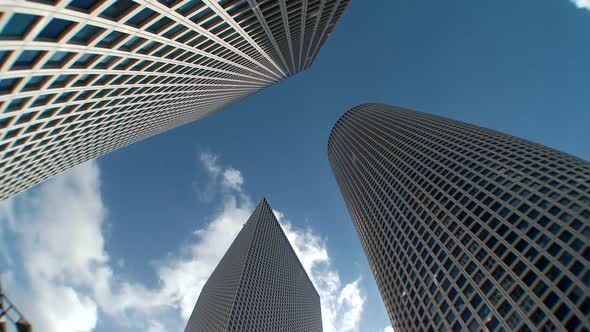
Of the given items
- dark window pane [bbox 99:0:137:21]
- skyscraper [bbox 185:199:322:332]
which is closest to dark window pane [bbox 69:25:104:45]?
dark window pane [bbox 99:0:137:21]

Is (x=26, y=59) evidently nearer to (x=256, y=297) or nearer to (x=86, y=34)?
(x=86, y=34)

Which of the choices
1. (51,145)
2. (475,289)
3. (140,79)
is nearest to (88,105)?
(140,79)

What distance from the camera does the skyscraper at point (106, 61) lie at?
837 inches

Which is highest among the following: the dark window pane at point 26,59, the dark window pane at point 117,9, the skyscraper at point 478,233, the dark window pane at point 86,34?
the dark window pane at point 117,9

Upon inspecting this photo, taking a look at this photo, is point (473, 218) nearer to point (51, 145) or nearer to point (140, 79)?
point (140, 79)

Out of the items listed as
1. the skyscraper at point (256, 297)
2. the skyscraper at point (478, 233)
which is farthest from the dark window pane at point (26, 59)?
the skyscraper at point (256, 297)

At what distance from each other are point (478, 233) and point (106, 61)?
6115cm

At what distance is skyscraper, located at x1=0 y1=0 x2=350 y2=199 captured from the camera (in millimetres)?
21250

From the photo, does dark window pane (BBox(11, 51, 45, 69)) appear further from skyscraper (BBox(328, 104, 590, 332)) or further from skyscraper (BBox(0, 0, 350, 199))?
skyscraper (BBox(328, 104, 590, 332))

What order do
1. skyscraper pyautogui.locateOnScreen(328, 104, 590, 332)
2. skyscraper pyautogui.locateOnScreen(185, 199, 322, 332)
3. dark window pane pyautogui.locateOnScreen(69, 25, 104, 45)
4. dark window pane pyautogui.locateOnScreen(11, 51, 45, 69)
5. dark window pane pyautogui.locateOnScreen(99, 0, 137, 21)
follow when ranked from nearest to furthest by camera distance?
dark window pane pyautogui.locateOnScreen(11, 51, 45, 69)
dark window pane pyautogui.locateOnScreen(99, 0, 137, 21)
dark window pane pyautogui.locateOnScreen(69, 25, 104, 45)
skyscraper pyautogui.locateOnScreen(328, 104, 590, 332)
skyscraper pyautogui.locateOnScreen(185, 199, 322, 332)

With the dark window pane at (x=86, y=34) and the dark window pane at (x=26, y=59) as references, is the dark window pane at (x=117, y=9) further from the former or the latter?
the dark window pane at (x=26, y=59)

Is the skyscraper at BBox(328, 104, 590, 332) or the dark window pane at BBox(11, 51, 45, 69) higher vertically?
the dark window pane at BBox(11, 51, 45, 69)

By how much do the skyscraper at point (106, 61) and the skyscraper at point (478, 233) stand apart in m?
46.5

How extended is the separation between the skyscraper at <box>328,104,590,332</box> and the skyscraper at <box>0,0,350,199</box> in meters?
46.5
